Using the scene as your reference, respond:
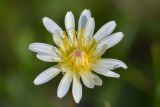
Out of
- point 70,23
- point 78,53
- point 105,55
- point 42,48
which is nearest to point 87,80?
point 78,53

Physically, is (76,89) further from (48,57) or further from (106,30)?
(106,30)

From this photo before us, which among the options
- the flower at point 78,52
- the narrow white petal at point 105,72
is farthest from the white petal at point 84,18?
the narrow white petal at point 105,72

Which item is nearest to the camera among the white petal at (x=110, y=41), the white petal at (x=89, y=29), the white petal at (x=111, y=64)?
the white petal at (x=111, y=64)

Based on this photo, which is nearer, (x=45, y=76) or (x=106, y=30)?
A: (x=45, y=76)

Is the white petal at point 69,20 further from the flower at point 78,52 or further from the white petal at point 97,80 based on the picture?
the white petal at point 97,80

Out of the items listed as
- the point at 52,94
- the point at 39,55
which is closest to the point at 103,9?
the point at 52,94

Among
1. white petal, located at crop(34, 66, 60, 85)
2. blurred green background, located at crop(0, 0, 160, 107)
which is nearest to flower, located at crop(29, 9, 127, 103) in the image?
white petal, located at crop(34, 66, 60, 85)

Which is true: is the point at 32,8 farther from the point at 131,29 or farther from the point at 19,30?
the point at 131,29
